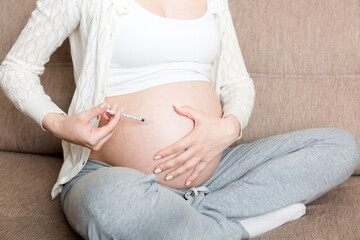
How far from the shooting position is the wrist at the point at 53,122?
116 cm

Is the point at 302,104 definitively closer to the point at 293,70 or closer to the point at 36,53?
the point at 293,70

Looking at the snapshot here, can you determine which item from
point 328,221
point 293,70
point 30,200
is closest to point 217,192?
point 328,221

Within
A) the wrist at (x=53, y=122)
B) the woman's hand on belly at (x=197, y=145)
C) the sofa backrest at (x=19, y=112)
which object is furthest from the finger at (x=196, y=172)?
the sofa backrest at (x=19, y=112)

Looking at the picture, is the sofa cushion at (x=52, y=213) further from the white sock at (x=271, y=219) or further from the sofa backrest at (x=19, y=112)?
the sofa backrest at (x=19, y=112)

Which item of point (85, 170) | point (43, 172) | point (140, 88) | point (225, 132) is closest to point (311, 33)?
point (225, 132)

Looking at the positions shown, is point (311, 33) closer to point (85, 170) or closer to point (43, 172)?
point (85, 170)

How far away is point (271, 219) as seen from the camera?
3.88ft

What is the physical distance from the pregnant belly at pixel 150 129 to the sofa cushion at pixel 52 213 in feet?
0.71

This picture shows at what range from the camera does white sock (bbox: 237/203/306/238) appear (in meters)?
1.16

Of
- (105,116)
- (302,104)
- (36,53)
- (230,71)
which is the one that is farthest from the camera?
(302,104)

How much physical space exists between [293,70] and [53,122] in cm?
86

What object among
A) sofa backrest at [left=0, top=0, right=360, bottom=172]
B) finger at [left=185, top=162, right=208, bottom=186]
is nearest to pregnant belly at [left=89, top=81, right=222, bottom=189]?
finger at [left=185, top=162, right=208, bottom=186]

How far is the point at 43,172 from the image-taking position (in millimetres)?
1553

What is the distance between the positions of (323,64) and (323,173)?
53 centimetres
